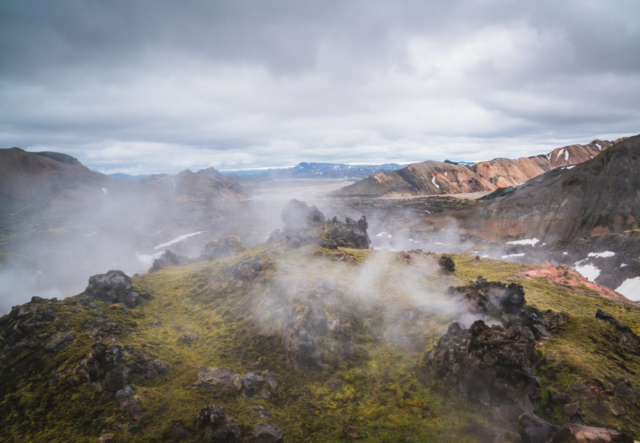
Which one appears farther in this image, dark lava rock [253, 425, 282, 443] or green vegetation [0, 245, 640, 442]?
green vegetation [0, 245, 640, 442]

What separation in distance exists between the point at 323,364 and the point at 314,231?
1257 inches

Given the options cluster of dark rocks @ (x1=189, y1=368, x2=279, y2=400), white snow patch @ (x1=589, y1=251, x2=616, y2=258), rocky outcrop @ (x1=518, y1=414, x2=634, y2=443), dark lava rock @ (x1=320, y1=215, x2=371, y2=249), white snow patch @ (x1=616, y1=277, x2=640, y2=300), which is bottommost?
white snow patch @ (x1=616, y1=277, x2=640, y2=300)

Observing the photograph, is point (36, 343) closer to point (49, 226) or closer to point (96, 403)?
point (96, 403)

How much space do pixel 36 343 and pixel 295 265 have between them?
87.5 ft

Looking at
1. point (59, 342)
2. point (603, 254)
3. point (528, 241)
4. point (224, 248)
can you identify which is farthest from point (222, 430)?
point (528, 241)

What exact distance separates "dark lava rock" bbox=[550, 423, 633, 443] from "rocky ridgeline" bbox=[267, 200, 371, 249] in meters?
38.3

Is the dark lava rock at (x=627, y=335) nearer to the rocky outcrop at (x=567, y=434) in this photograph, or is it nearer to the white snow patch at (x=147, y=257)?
the rocky outcrop at (x=567, y=434)

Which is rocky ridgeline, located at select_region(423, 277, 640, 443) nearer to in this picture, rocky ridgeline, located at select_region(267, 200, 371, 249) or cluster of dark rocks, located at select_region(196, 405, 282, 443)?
cluster of dark rocks, located at select_region(196, 405, 282, 443)

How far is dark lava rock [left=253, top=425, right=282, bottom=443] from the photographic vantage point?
54.0 feet

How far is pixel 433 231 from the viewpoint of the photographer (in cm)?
12294

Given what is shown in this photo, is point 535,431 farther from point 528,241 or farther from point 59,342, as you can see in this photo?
point 528,241

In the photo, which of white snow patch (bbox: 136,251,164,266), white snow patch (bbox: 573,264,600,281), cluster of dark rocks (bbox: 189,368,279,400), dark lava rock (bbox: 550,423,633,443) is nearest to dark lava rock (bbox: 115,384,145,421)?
cluster of dark rocks (bbox: 189,368,279,400)

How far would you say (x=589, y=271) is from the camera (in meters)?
56.4

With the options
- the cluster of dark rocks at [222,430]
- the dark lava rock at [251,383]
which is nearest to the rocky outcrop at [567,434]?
the cluster of dark rocks at [222,430]
